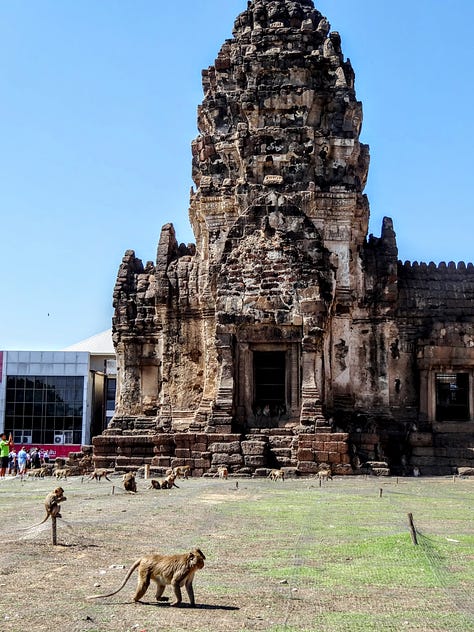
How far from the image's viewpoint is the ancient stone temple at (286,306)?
2409 cm

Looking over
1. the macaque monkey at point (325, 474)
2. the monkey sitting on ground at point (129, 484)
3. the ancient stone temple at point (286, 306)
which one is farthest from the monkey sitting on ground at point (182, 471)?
the monkey sitting on ground at point (129, 484)

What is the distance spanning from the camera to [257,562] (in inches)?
389

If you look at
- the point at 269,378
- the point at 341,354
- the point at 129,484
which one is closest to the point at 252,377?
the point at 269,378

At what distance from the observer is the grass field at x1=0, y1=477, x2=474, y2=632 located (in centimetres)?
741

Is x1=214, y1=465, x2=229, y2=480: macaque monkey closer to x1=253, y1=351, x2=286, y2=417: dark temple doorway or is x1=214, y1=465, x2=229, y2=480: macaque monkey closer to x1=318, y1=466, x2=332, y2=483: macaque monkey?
x1=318, y1=466, x2=332, y2=483: macaque monkey

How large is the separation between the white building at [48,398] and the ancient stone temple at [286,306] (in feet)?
73.0

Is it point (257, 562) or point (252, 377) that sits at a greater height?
point (252, 377)

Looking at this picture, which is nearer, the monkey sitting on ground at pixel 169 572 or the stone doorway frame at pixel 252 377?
the monkey sitting on ground at pixel 169 572

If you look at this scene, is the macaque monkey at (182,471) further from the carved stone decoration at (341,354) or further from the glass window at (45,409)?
the glass window at (45,409)

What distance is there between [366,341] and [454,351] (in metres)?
2.68

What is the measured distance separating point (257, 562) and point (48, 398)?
4382 centimetres

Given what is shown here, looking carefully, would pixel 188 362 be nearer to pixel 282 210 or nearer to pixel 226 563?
pixel 282 210

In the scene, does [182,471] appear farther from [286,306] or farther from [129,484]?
[286,306]

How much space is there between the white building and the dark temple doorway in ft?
92.1
